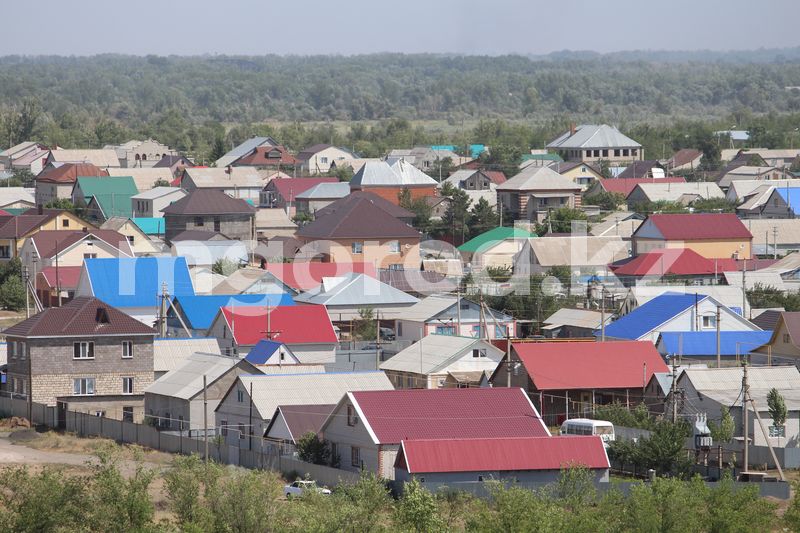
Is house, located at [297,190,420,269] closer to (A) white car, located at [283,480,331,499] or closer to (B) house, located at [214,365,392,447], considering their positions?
(B) house, located at [214,365,392,447]

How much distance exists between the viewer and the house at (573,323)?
32.3 meters

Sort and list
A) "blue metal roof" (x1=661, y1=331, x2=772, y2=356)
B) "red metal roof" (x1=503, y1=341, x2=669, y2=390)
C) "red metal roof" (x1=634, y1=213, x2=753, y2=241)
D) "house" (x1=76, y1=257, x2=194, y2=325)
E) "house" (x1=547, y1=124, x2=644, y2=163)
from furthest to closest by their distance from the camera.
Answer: "house" (x1=547, y1=124, x2=644, y2=163)
"red metal roof" (x1=634, y1=213, x2=753, y2=241)
"house" (x1=76, y1=257, x2=194, y2=325)
"blue metal roof" (x1=661, y1=331, x2=772, y2=356)
"red metal roof" (x1=503, y1=341, x2=669, y2=390)

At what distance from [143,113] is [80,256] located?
112m

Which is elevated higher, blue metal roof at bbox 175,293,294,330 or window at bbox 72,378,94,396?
blue metal roof at bbox 175,293,294,330

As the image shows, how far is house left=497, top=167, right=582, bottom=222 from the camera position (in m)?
52.0

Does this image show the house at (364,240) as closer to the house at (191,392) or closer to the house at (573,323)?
the house at (573,323)

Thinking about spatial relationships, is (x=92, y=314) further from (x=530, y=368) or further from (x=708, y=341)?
(x=708, y=341)

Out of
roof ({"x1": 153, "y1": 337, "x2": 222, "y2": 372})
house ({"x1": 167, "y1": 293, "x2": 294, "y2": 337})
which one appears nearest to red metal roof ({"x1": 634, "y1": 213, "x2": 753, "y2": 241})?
house ({"x1": 167, "y1": 293, "x2": 294, "y2": 337})

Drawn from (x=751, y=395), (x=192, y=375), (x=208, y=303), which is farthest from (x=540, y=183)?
(x=751, y=395)

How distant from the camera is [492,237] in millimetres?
45375

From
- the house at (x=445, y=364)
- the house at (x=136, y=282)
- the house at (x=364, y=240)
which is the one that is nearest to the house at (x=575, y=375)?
the house at (x=445, y=364)

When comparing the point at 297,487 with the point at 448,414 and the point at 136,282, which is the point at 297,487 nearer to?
the point at 448,414

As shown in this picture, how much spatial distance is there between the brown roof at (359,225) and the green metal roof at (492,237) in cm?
217

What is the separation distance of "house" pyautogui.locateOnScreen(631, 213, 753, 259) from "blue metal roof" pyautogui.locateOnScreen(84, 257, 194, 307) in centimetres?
1325
